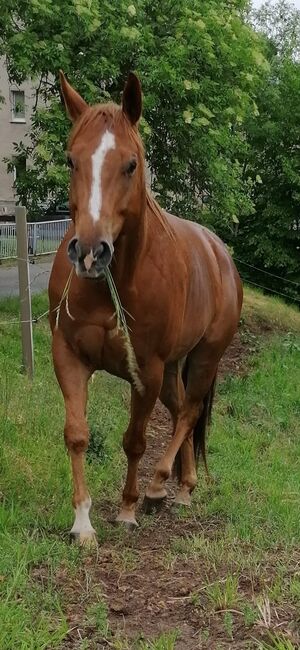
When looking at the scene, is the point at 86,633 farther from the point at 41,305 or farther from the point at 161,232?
the point at 41,305

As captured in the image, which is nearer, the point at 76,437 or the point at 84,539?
the point at 84,539

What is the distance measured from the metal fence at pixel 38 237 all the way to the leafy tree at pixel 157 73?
19.8 feet

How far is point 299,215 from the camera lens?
17344mm

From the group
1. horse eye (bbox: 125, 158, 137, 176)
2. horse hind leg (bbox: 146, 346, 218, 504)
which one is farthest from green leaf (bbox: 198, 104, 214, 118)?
horse eye (bbox: 125, 158, 137, 176)

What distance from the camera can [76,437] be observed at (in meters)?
3.70

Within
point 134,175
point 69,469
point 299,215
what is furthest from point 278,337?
point 134,175

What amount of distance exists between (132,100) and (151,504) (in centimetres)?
245

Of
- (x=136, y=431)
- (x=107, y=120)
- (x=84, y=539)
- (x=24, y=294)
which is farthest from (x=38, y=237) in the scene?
(x=84, y=539)

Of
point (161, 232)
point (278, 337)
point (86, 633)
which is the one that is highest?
point (161, 232)

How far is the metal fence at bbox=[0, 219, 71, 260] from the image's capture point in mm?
16719

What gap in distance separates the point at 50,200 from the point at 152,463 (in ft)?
17.7

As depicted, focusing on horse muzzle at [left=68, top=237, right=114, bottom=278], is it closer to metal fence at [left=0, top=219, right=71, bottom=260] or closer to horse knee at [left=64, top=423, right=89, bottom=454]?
horse knee at [left=64, top=423, right=89, bottom=454]

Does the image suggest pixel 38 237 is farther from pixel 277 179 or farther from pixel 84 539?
pixel 84 539

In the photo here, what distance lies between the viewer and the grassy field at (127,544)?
274 centimetres
